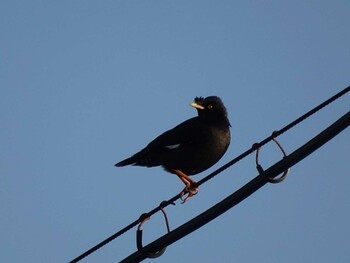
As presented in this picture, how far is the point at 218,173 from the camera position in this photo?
372cm

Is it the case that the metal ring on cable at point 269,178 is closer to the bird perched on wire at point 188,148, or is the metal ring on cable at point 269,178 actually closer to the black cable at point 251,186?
the black cable at point 251,186

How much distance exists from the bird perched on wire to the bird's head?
60 mm

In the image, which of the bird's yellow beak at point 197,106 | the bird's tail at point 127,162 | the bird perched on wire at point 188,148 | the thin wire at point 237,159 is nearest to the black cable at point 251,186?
the thin wire at point 237,159

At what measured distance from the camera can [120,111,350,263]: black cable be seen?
301 centimetres

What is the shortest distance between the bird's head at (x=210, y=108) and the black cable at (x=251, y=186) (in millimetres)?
3900

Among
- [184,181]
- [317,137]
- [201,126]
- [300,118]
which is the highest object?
[201,126]

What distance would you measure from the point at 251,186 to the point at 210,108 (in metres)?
4.38

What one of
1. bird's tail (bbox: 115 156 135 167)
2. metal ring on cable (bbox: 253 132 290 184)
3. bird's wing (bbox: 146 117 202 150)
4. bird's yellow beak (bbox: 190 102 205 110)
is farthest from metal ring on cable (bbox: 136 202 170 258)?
bird's yellow beak (bbox: 190 102 205 110)

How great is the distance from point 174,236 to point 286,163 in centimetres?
78

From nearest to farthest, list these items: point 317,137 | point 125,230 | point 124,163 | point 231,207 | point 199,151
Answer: point 317,137 → point 231,207 → point 125,230 → point 199,151 → point 124,163

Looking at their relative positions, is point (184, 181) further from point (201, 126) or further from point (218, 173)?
point (218, 173)

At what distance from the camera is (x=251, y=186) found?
10.9 ft

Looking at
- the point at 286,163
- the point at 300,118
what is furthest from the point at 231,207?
the point at 300,118

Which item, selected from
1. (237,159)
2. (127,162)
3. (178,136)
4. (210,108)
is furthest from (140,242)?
(210,108)
